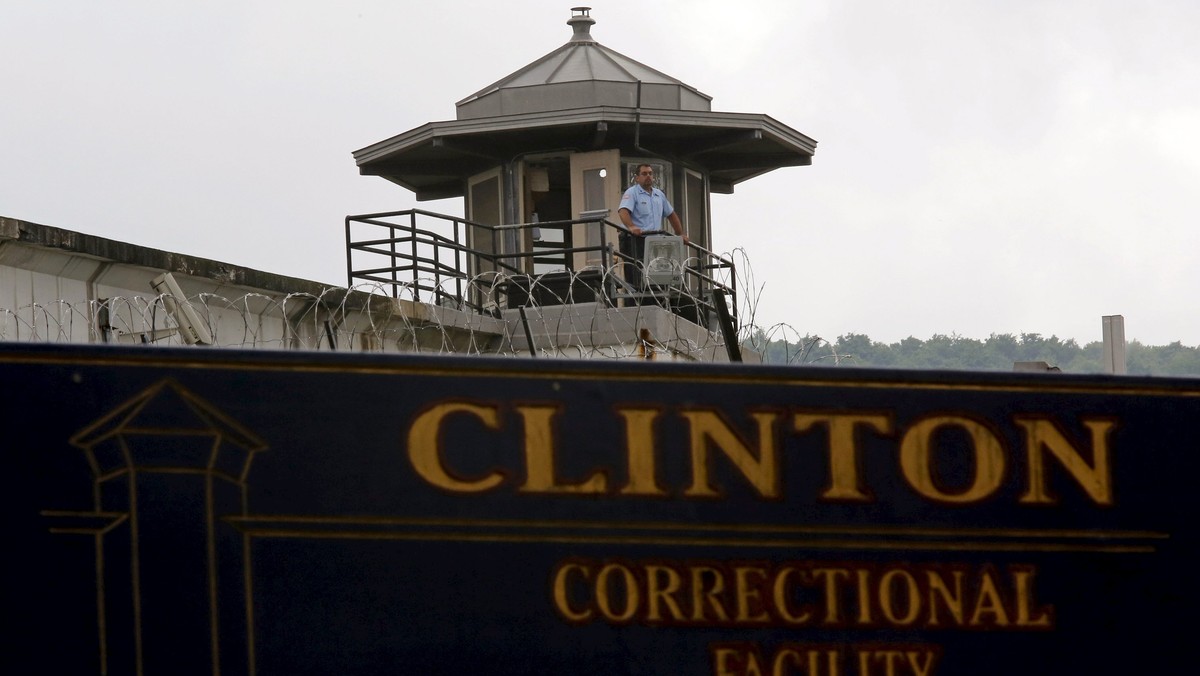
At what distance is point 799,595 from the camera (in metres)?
3.99

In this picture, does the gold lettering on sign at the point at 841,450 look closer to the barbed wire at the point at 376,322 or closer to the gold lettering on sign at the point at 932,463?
the gold lettering on sign at the point at 932,463

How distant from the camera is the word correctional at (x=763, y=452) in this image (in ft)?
12.8

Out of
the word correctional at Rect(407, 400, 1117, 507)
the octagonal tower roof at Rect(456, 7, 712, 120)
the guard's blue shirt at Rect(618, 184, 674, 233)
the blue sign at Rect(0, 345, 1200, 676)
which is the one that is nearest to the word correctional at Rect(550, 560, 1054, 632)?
the blue sign at Rect(0, 345, 1200, 676)

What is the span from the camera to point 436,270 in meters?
19.2

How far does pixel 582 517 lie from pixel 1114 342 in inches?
203

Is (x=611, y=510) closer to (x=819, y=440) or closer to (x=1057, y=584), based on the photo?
(x=819, y=440)

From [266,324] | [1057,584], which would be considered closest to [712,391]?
[1057,584]

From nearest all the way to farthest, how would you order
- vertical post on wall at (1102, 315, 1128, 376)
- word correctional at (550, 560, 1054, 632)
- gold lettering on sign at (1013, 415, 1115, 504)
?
word correctional at (550, 560, 1054, 632)
gold lettering on sign at (1013, 415, 1115, 504)
vertical post on wall at (1102, 315, 1128, 376)

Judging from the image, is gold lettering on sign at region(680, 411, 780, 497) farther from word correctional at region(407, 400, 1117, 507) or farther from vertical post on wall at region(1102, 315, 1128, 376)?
vertical post on wall at region(1102, 315, 1128, 376)

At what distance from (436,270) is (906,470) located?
1539 centimetres

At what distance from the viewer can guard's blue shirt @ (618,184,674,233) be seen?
18.4 meters

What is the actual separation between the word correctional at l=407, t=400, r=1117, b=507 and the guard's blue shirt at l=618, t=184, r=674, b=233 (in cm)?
1434

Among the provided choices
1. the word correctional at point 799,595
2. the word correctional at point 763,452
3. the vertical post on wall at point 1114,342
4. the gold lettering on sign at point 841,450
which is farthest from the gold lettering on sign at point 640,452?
the vertical post on wall at point 1114,342

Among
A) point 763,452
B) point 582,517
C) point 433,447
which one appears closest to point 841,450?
point 763,452
